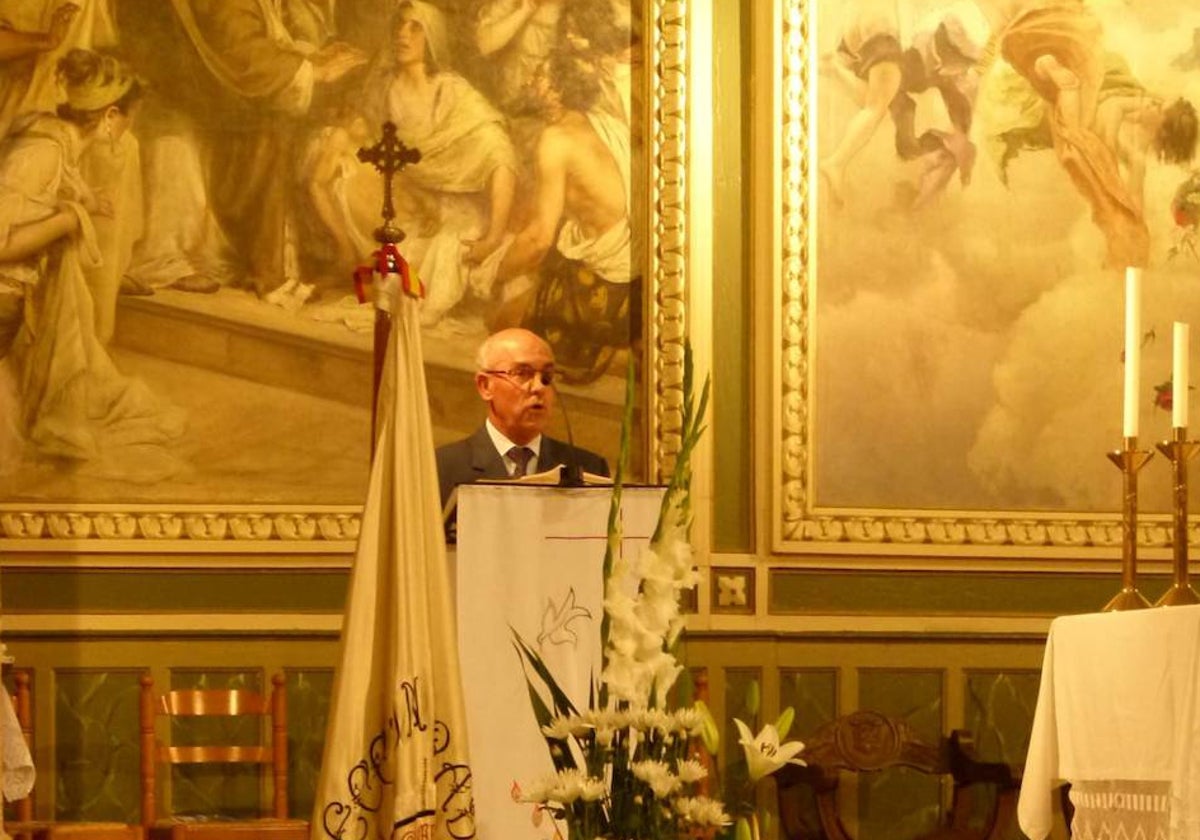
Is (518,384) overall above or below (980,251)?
below

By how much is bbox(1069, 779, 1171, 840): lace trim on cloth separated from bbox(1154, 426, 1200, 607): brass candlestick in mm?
497

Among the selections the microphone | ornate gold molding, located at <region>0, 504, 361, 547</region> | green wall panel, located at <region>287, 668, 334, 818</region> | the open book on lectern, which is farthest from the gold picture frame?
the open book on lectern

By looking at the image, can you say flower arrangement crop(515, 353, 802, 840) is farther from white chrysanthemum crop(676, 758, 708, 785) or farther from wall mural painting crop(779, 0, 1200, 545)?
wall mural painting crop(779, 0, 1200, 545)

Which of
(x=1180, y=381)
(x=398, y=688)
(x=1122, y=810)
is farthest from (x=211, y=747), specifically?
(x=1180, y=381)

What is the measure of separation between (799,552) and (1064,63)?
227 cm

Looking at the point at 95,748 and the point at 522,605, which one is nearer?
the point at 522,605

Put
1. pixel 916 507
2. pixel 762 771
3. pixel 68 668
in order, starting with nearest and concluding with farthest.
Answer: pixel 762 771
pixel 68 668
pixel 916 507

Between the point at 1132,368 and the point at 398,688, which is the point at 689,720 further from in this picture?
the point at 1132,368

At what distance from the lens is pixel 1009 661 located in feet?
26.9

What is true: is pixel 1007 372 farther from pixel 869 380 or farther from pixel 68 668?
pixel 68 668

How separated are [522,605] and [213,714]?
6.36ft

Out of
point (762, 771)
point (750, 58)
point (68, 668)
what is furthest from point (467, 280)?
point (762, 771)

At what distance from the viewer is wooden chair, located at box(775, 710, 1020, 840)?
788 centimetres

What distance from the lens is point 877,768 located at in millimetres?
7871
